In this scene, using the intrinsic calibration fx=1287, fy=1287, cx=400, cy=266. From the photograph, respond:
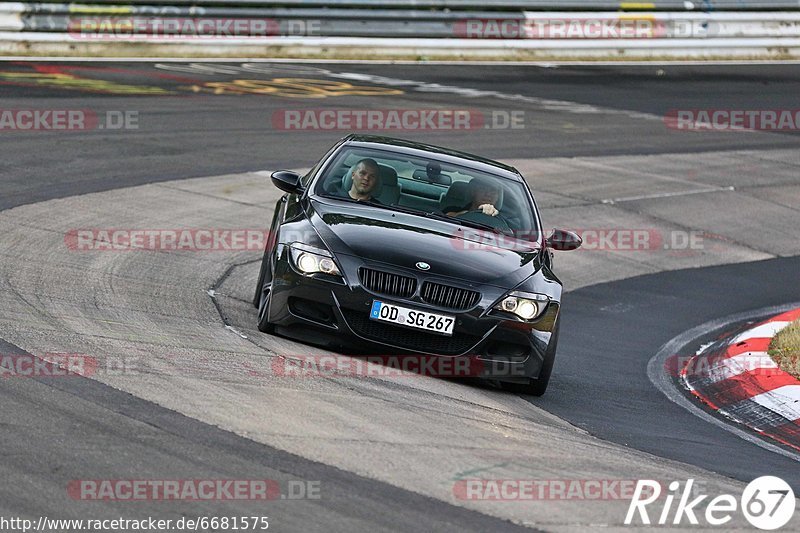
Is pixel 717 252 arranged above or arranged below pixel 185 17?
below

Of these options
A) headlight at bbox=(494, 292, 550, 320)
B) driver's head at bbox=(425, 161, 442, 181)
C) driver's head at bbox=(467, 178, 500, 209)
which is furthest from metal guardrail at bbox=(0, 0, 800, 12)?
headlight at bbox=(494, 292, 550, 320)

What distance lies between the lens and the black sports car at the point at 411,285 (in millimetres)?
7996

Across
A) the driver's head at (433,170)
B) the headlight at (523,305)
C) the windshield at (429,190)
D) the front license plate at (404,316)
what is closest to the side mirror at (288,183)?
the windshield at (429,190)

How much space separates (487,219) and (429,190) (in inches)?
19.3

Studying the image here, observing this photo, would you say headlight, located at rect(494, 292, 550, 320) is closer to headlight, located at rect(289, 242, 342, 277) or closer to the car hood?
the car hood

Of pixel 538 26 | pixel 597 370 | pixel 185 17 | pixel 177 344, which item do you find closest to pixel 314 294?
pixel 177 344

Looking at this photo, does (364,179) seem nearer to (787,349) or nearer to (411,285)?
(411,285)

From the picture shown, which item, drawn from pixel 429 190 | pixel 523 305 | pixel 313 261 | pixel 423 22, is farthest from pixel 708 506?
pixel 423 22

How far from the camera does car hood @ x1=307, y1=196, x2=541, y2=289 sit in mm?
8125

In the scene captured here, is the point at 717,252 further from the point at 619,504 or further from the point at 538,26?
the point at 538,26

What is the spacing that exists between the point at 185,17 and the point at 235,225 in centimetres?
1131

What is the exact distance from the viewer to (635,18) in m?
27.9

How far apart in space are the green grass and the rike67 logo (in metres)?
3.30

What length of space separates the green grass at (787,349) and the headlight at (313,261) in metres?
3.67
